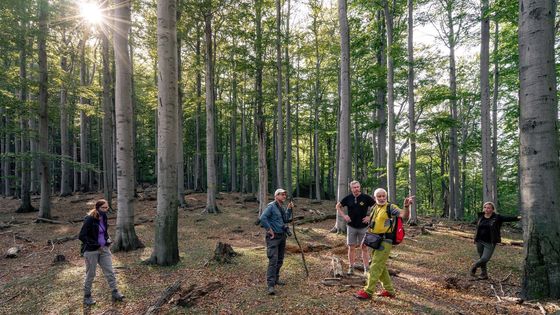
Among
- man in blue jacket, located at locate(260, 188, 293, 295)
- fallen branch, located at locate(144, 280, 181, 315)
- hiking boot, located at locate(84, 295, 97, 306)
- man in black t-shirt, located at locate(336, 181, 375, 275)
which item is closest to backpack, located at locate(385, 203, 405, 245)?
man in black t-shirt, located at locate(336, 181, 375, 275)

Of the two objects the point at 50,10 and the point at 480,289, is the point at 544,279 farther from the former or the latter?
the point at 50,10

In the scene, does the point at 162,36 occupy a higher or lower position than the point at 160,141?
higher

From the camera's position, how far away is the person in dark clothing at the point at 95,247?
5.58 m

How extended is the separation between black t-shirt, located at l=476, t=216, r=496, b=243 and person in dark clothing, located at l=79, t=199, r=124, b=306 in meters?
7.73

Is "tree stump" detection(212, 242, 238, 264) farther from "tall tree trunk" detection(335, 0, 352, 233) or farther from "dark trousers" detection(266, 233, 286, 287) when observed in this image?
"tall tree trunk" detection(335, 0, 352, 233)

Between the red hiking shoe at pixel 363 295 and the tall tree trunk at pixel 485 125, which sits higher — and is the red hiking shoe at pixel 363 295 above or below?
below

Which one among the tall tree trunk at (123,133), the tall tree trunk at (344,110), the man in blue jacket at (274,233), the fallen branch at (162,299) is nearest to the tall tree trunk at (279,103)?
the tall tree trunk at (344,110)

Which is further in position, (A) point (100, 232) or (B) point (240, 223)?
(B) point (240, 223)

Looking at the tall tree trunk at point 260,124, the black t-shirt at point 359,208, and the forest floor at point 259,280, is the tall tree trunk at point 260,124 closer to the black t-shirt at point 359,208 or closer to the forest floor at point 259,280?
the forest floor at point 259,280

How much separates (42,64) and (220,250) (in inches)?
580

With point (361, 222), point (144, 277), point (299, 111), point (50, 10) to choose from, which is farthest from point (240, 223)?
point (299, 111)

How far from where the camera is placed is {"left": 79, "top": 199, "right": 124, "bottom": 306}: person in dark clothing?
5.58 m

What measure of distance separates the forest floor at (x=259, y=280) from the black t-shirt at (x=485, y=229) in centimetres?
89

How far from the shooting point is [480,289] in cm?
609
